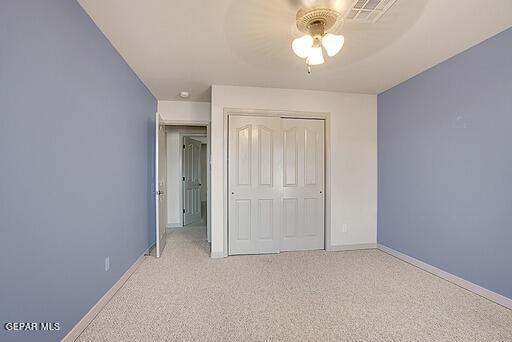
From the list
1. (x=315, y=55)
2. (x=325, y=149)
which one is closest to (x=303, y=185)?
(x=325, y=149)

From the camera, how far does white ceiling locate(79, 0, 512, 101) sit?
1810mm

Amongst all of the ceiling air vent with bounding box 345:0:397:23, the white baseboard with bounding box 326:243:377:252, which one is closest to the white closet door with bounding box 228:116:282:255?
the white baseboard with bounding box 326:243:377:252

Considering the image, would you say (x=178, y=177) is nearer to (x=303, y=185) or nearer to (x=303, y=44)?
(x=303, y=185)

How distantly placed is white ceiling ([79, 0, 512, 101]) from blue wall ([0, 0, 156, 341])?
0.35 meters

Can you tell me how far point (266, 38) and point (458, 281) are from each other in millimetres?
3180

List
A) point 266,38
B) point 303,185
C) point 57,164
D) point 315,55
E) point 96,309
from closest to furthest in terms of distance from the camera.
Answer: point 57,164, point 315,55, point 96,309, point 266,38, point 303,185

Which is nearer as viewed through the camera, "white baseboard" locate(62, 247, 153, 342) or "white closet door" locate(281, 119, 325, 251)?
"white baseboard" locate(62, 247, 153, 342)

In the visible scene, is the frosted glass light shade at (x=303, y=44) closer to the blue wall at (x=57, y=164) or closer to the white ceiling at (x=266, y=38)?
the white ceiling at (x=266, y=38)

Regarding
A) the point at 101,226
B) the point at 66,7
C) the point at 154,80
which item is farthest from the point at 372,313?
the point at 154,80

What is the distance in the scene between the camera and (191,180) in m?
5.79

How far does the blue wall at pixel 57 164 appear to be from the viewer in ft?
3.91

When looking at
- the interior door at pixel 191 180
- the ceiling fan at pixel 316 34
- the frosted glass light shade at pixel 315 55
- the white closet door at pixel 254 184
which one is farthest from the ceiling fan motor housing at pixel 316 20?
the interior door at pixel 191 180

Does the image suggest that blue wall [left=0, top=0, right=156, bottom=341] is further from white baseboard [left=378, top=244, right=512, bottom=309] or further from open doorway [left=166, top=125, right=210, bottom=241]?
white baseboard [left=378, top=244, right=512, bottom=309]

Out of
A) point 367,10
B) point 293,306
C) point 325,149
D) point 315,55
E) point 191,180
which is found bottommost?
point 293,306
